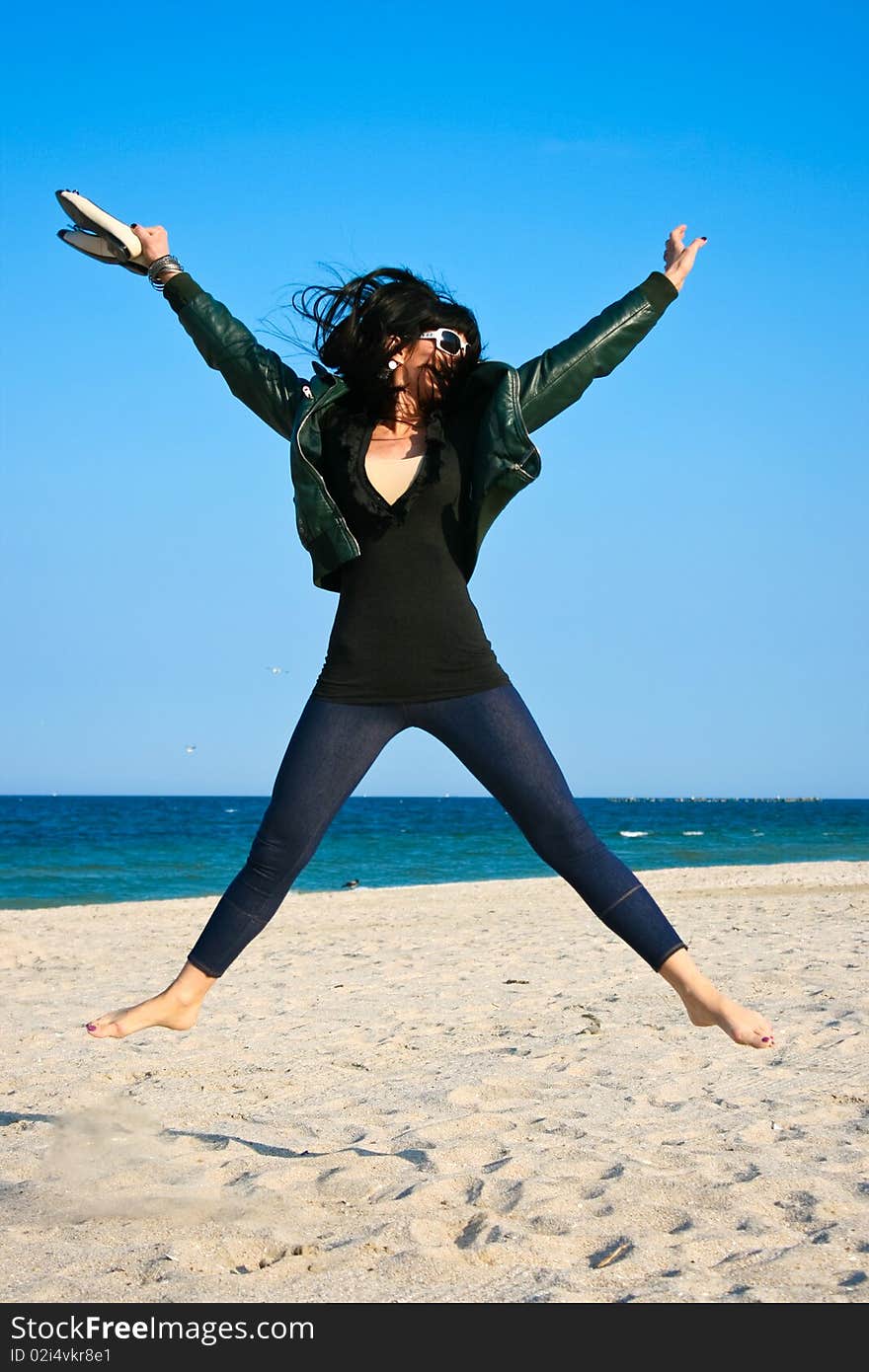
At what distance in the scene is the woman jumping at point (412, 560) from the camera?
3.39 m

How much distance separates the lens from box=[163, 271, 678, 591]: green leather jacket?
134 inches

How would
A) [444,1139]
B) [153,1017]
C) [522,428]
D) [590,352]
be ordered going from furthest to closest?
[444,1139] → [153,1017] → [590,352] → [522,428]

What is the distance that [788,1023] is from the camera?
6.49m

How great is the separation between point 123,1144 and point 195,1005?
3.36ft

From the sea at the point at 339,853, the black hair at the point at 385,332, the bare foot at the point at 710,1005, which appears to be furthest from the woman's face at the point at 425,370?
the sea at the point at 339,853

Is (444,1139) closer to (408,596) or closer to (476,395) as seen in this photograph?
(408,596)

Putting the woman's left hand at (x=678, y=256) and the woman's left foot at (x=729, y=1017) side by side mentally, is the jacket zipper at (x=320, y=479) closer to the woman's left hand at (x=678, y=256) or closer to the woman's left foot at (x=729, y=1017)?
the woman's left hand at (x=678, y=256)

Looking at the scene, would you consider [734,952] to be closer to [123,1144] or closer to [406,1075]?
[406,1075]

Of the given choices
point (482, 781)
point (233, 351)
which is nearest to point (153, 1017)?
point (482, 781)

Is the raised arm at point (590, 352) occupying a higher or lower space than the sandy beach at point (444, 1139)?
higher

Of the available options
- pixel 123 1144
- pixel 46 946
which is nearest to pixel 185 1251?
pixel 123 1144

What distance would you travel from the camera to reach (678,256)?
3734mm

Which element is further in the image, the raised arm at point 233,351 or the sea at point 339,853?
the sea at point 339,853

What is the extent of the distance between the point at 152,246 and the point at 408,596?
1.41m
